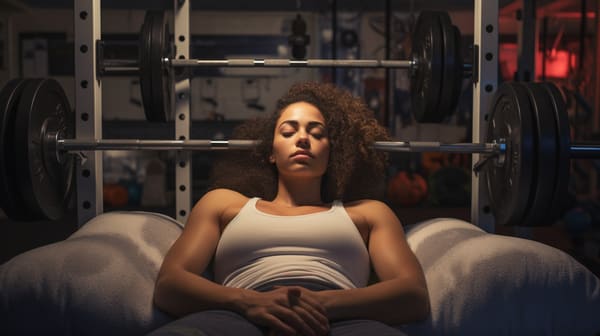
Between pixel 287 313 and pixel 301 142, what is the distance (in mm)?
495

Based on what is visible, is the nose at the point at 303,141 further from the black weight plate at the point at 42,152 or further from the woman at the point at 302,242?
the black weight plate at the point at 42,152

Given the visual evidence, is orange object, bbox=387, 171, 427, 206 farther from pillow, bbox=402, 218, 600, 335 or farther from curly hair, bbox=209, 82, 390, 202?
pillow, bbox=402, 218, 600, 335

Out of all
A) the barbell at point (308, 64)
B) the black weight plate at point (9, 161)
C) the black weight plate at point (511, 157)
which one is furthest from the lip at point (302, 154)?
the black weight plate at point (9, 161)

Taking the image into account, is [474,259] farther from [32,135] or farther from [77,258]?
[32,135]

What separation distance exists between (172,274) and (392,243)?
1.73ft

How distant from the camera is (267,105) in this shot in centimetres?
676

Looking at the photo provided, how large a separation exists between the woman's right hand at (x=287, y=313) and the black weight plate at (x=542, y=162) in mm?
602

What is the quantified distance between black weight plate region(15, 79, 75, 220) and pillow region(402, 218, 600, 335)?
1.01 metres

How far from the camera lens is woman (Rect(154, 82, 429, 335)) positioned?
129 cm

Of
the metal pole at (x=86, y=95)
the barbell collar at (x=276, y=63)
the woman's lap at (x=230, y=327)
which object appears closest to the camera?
the woman's lap at (x=230, y=327)

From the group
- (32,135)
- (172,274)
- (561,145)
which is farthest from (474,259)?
(32,135)

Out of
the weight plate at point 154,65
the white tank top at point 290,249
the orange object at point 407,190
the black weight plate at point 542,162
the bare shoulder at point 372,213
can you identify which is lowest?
the orange object at point 407,190

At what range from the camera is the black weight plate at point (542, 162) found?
147 centimetres

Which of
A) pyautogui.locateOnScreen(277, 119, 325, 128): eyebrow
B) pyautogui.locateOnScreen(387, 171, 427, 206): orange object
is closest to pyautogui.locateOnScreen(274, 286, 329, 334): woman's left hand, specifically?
pyautogui.locateOnScreen(277, 119, 325, 128): eyebrow
